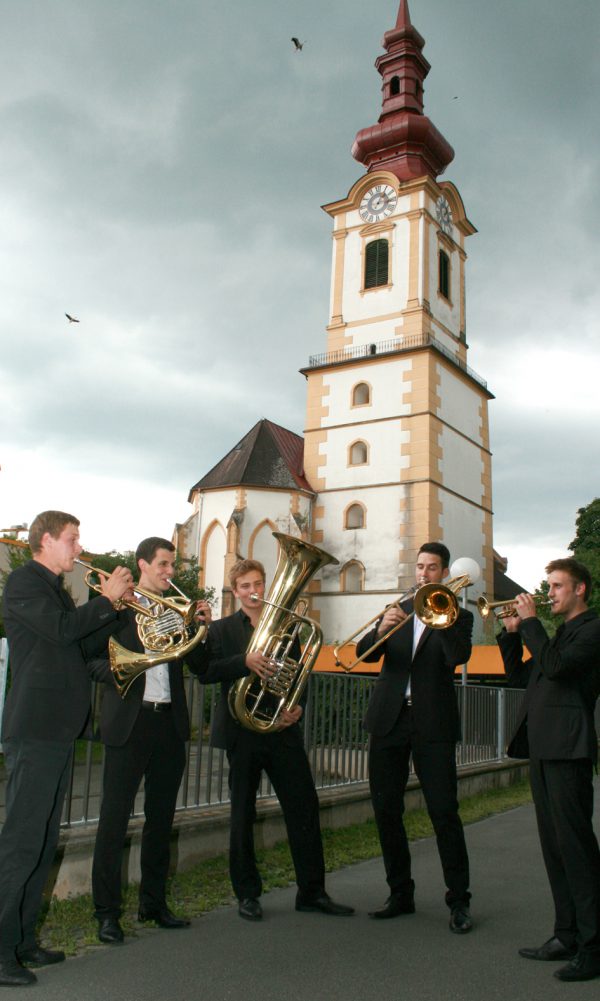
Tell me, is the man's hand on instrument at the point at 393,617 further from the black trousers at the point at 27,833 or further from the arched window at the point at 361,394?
the arched window at the point at 361,394

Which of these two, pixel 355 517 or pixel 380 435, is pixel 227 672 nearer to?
pixel 355 517

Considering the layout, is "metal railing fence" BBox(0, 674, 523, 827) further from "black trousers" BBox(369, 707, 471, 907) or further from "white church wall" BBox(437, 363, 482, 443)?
"white church wall" BBox(437, 363, 482, 443)

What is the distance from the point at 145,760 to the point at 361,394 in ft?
118

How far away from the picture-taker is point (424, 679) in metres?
5.30

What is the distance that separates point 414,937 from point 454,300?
41.2 m

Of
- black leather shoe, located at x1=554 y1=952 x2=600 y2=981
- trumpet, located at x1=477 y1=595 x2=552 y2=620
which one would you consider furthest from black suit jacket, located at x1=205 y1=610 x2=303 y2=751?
black leather shoe, located at x1=554 y1=952 x2=600 y2=981

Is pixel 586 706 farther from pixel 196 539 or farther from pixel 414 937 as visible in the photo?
pixel 196 539

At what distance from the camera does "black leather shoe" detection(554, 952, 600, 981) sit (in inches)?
158

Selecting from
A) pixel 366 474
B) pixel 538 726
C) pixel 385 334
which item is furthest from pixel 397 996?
pixel 385 334

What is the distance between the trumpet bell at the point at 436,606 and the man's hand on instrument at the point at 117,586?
64.7 inches

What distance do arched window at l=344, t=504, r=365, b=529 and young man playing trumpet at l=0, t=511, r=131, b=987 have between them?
112 feet

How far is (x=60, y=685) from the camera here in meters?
4.24

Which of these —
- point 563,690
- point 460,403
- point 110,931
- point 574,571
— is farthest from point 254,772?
point 460,403

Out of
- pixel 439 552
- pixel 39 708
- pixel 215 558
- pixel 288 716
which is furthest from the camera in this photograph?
pixel 215 558
